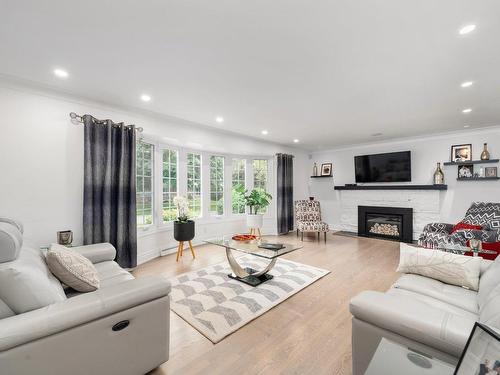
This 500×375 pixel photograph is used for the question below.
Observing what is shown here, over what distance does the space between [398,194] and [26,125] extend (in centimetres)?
694

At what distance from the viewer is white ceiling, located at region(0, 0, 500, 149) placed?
1.58 m

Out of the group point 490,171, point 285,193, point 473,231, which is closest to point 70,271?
point 473,231

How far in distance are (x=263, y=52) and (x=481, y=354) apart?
226cm

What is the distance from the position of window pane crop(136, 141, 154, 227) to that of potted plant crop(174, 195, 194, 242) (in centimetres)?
54

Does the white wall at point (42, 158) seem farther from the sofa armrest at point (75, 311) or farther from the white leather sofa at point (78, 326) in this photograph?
the sofa armrest at point (75, 311)

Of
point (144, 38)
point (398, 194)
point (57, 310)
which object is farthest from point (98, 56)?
point (398, 194)

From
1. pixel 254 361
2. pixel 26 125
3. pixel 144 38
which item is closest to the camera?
pixel 254 361

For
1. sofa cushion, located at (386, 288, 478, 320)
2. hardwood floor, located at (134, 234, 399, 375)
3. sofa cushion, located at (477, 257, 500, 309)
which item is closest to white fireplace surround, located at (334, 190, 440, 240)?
hardwood floor, located at (134, 234, 399, 375)

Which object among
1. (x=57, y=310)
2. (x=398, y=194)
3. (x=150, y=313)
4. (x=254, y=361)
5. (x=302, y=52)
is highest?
(x=302, y=52)

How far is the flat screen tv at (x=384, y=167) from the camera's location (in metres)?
5.52

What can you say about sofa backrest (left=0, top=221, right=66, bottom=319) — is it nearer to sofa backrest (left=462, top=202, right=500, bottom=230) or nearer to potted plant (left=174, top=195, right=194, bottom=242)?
potted plant (left=174, top=195, right=194, bottom=242)

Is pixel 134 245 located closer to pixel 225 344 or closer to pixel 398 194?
pixel 225 344

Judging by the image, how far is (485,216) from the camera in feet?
11.9

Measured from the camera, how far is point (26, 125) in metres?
2.68
